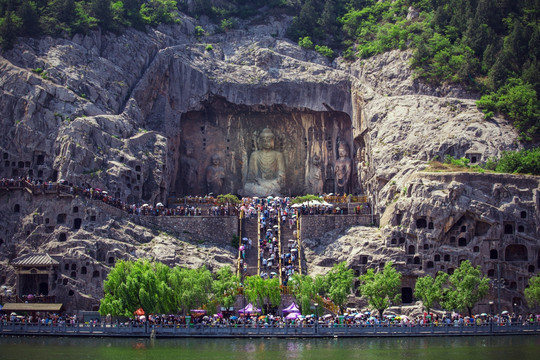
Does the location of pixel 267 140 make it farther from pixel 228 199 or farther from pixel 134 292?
pixel 134 292

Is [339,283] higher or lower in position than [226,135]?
lower

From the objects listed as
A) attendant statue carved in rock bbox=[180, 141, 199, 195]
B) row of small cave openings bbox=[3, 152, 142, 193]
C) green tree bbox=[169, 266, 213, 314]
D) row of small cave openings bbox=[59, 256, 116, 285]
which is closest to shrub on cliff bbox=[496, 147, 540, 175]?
green tree bbox=[169, 266, 213, 314]

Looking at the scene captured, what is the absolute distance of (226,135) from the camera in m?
108

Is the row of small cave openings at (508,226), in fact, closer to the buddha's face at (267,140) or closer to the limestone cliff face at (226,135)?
the limestone cliff face at (226,135)

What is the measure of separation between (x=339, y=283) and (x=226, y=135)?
34.1m

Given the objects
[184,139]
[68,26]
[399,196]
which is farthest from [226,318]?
[68,26]

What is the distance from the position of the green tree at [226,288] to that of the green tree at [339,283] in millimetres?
8060

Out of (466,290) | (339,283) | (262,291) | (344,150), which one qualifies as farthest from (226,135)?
(466,290)

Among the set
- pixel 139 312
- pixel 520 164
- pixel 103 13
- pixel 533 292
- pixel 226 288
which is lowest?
pixel 139 312

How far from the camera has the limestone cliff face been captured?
276 feet

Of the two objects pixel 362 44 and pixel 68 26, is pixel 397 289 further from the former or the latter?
pixel 68 26

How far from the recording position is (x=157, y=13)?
359 feet

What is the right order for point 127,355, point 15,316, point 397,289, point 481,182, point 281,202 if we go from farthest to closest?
1. point 281,202
2. point 481,182
3. point 397,289
4. point 15,316
5. point 127,355

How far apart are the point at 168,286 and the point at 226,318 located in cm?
577
